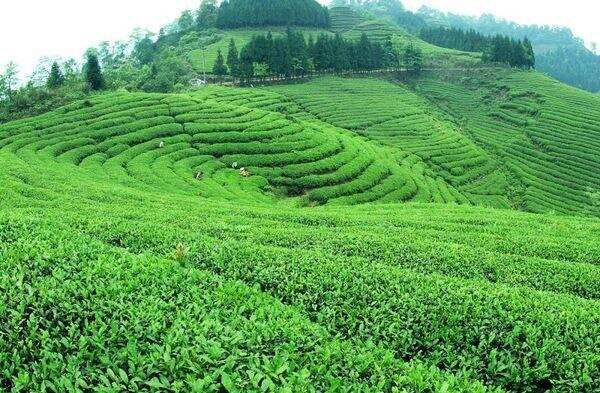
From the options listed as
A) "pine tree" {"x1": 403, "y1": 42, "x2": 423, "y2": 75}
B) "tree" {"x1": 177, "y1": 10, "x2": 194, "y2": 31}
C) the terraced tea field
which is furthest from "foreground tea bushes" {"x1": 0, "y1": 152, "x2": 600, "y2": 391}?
"tree" {"x1": 177, "y1": 10, "x2": 194, "y2": 31}

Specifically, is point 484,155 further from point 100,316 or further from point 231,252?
point 100,316

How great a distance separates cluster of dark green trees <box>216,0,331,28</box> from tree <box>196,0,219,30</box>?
11.0 feet

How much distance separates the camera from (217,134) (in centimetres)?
4819

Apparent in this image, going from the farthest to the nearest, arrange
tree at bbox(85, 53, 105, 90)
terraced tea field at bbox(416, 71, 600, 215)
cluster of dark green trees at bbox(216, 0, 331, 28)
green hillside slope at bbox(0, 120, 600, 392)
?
cluster of dark green trees at bbox(216, 0, 331, 28)
tree at bbox(85, 53, 105, 90)
terraced tea field at bbox(416, 71, 600, 215)
green hillside slope at bbox(0, 120, 600, 392)

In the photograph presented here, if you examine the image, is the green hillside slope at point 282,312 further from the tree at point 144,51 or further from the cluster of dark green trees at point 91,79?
the tree at point 144,51

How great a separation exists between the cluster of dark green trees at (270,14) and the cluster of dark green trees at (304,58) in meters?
41.5

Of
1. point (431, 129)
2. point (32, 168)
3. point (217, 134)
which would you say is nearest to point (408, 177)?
point (217, 134)

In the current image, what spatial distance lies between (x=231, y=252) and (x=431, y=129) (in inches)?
2508

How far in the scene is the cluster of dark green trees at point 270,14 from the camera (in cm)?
13800

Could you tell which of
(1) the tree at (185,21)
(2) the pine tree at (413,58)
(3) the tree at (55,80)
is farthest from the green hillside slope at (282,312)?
(1) the tree at (185,21)

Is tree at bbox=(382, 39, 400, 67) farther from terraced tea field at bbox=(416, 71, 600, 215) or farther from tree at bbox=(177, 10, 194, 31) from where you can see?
tree at bbox=(177, 10, 194, 31)

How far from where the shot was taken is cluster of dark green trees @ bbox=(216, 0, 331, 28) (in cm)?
13800

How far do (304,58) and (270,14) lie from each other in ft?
173

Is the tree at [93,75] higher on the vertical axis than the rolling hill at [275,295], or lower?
higher
